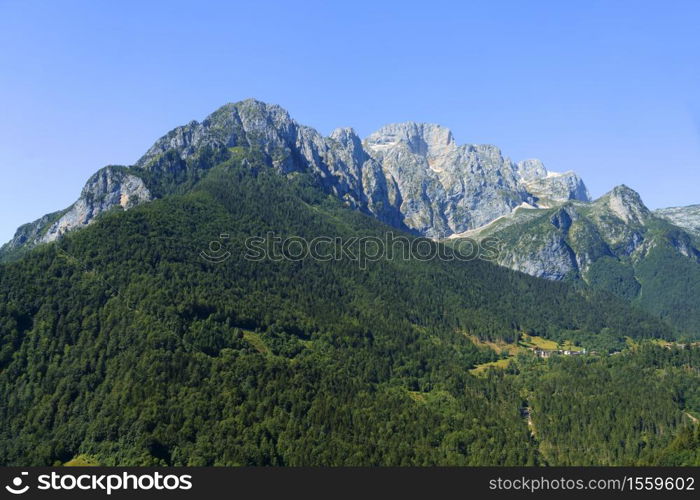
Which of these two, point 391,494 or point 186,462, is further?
point 186,462

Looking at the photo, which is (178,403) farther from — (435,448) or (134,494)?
(134,494)

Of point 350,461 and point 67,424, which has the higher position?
point 67,424

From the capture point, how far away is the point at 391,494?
8812 centimetres

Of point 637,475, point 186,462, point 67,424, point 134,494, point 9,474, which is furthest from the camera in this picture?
point 67,424

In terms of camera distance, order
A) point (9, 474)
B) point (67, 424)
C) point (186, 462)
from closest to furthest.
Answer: point (9, 474), point (186, 462), point (67, 424)

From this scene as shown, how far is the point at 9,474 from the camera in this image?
280ft

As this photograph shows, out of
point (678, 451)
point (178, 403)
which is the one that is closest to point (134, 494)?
point (178, 403)

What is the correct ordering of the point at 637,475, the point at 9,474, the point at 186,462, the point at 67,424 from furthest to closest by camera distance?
1. the point at 67,424
2. the point at 186,462
3. the point at 637,475
4. the point at 9,474

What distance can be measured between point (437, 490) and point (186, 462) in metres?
102

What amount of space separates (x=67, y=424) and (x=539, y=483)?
15024 cm

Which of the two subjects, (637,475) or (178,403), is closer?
(637,475)

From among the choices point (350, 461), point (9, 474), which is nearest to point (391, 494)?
point (9, 474)

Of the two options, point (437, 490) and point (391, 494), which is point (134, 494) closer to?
point (391, 494)

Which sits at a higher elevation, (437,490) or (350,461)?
(437,490)
